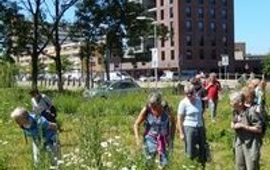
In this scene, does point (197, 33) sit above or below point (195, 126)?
above

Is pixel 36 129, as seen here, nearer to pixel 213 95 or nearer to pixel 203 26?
pixel 213 95

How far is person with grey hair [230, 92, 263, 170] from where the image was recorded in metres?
10.2

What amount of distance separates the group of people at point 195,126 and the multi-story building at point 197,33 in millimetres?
113458

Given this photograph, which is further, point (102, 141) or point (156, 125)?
point (156, 125)

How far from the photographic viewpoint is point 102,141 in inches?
346

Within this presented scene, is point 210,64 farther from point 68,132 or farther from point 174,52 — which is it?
point 68,132

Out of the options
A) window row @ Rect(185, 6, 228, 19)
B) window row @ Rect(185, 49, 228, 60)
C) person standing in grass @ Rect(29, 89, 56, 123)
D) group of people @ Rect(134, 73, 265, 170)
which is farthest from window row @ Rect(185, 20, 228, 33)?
group of people @ Rect(134, 73, 265, 170)

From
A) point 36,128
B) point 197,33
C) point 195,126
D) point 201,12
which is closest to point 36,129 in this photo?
point 36,128

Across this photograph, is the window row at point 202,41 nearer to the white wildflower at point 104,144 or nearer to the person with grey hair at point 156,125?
the person with grey hair at point 156,125

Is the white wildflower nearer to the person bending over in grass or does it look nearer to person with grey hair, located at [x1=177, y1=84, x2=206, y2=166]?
the person bending over in grass

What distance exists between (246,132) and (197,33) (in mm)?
120234

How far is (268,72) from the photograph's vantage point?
10331cm

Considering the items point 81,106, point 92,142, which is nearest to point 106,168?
point 92,142

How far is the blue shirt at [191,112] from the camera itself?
12.5 meters
